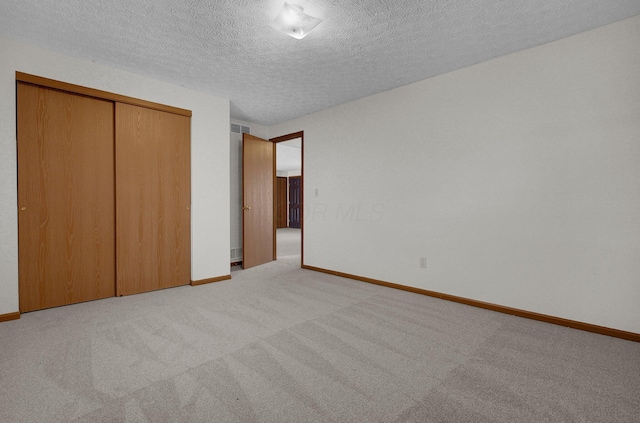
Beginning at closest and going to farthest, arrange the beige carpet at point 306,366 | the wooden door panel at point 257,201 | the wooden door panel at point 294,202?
1. the beige carpet at point 306,366
2. the wooden door panel at point 257,201
3. the wooden door panel at point 294,202

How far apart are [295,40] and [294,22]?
345 millimetres

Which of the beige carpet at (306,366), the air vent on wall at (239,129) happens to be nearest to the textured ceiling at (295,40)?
the air vent on wall at (239,129)

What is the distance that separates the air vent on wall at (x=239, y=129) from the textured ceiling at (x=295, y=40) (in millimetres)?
1498

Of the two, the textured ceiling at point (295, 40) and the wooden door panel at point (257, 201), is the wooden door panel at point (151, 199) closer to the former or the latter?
the textured ceiling at point (295, 40)

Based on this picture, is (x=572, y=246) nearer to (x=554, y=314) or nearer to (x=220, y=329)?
(x=554, y=314)

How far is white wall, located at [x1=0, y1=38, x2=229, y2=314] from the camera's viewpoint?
2545 mm

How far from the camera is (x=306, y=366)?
184 centimetres

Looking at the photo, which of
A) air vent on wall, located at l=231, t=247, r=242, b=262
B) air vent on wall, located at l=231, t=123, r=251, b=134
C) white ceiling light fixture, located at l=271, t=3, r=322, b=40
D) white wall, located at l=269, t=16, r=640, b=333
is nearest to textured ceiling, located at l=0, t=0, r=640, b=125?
white ceiling light fixture, located at l=271, t=3, r=322, b=40

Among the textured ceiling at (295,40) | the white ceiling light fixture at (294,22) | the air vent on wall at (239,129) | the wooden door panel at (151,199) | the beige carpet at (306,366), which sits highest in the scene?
the textured ceiling at (295,40)

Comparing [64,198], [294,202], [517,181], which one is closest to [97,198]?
[64,198]

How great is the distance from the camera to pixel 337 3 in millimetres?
2062

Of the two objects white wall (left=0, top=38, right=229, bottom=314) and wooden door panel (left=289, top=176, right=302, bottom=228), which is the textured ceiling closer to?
white wall (left=0, top=38, right=229, bottom=314)

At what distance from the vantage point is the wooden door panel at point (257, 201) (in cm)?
474

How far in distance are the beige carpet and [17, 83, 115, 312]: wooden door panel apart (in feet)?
0.97
